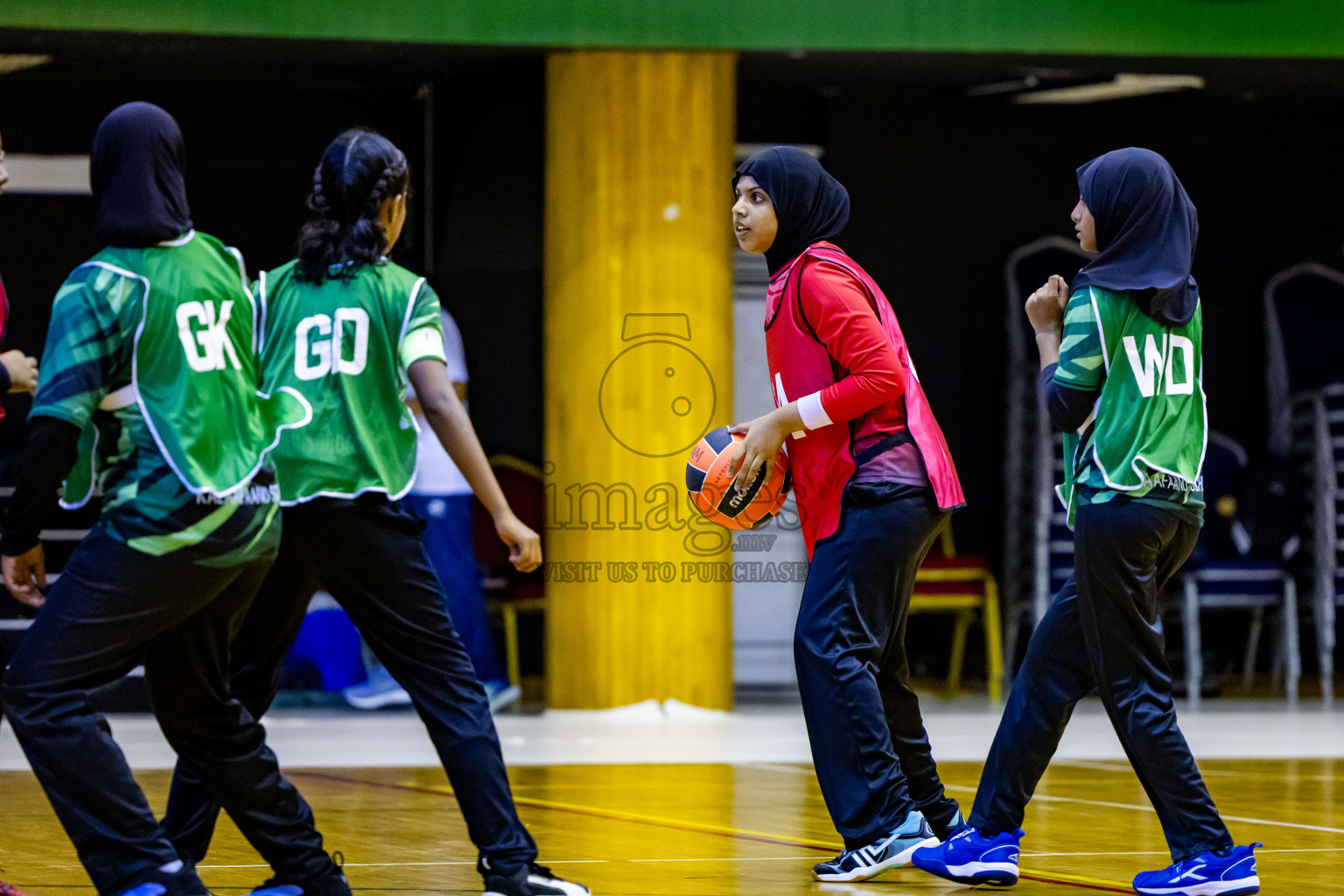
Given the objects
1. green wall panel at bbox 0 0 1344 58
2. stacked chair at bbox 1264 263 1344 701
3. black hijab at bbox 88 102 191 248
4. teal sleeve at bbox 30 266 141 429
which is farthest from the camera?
stacked chair at bbox 1264 263 1344 701

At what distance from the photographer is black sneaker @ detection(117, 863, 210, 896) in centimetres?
267

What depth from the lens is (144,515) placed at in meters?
2.70

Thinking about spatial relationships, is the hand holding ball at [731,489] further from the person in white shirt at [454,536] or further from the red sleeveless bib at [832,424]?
the person in white shirt at [454,536]

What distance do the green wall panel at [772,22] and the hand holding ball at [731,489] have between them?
357 cm

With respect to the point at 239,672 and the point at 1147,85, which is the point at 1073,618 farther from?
the point at 1147,85

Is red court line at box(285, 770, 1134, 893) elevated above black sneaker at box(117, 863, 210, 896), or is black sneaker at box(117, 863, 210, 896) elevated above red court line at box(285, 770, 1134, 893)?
black sneaker at box(117, 863, 210, 896)

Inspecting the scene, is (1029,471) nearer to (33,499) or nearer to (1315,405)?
(1315,405)

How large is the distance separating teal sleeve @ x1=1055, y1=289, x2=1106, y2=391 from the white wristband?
434mm

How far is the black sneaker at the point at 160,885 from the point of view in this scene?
2.67 meters

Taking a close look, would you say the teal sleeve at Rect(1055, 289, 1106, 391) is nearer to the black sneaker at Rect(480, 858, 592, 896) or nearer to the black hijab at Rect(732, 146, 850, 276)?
the black hijab at Rect(732, 146, 850, 276)

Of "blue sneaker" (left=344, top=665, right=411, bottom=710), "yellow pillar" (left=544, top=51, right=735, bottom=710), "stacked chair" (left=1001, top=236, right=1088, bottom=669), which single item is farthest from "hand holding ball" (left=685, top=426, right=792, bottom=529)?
"stacked chair" (left=1001, top=236, right=1088, bottom=669)

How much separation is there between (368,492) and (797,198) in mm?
1087

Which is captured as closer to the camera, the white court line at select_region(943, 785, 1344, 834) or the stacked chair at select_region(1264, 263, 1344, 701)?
the white court line at select_region(943, 785, 1344, 834)

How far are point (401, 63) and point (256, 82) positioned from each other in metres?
0.92
